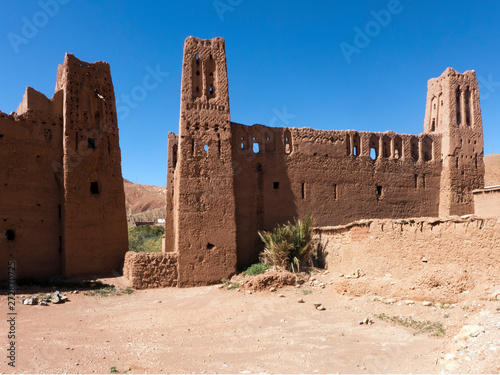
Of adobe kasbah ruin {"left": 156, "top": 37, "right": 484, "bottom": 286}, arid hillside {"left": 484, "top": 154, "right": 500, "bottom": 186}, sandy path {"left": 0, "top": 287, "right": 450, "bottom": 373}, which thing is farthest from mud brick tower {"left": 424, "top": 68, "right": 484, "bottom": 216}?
arid hillside {"left": 484, "top": 154, "right": 500, "bottom": 186}

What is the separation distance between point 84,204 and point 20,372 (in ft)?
27.4

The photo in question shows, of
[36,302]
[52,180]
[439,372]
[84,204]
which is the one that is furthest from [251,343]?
[52,180]

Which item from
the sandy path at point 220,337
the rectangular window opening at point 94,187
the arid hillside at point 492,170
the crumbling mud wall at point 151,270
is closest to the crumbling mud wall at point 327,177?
the crumbling mud wall at point 151,270

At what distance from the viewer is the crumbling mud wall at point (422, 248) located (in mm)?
8383

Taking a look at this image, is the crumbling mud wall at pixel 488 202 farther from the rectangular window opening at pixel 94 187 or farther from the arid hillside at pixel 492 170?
the arid hillside at pixel 492 170

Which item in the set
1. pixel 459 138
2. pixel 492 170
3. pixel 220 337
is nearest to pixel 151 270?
pixel 220 337

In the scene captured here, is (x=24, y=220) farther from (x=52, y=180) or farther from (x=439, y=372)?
(x=439, y=372)

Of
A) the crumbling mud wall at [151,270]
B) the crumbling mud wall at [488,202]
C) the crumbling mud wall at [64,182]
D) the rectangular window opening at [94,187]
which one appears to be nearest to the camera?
the crumbling mud wall at [151,270]

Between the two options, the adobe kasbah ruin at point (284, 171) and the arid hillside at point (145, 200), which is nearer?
the adobe kasbah ruin at point (284, 171)

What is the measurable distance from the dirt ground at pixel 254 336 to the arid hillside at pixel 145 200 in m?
47.2

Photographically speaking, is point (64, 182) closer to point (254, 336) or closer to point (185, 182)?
point (185, 182)

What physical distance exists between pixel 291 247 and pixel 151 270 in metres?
4.58

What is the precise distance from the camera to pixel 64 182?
45.0 feet

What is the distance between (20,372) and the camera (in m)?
6.20
